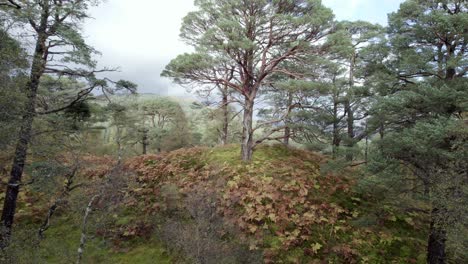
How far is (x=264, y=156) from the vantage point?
59.4 feet

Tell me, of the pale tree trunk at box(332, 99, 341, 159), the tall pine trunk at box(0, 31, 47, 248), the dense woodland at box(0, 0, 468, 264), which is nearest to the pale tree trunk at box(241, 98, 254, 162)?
the dense woodland at box(0, 0, 468, 264)

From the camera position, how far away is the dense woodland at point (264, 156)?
9625 mm

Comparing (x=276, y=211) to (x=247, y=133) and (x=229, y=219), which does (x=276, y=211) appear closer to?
(x=229, y=219)

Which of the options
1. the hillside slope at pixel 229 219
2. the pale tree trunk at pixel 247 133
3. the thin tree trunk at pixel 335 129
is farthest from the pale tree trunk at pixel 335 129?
the pale tree trunk at pixel 247 133

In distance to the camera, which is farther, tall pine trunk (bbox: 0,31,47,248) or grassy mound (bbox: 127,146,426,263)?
grassy mound (bbox: 127,146,426,263)

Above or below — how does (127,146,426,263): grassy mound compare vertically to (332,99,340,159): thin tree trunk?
below

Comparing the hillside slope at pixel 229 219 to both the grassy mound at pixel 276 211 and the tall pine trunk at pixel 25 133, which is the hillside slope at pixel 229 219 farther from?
the tall pine trunk at pixel 25 133

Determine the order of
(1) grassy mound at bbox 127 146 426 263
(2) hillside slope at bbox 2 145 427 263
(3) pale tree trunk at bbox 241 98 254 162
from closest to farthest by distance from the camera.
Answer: (2) hillside slope at bbox 2 145 427 263 < (1) grassy mound at bbox 127 146 426 263 < (3) pale tree trunk at bbox 241 98 254 162

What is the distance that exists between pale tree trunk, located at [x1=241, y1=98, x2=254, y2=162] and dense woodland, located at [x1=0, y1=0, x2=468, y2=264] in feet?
0.35

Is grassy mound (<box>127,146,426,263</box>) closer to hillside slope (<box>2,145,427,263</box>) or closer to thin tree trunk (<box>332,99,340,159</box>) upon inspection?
hillside slope (<box>2,145,427,263</box>)

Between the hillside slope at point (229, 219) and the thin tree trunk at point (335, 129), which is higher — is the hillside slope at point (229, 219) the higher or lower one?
the lower one

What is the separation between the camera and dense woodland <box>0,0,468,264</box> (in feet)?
31.6

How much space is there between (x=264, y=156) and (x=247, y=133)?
75.8 inches

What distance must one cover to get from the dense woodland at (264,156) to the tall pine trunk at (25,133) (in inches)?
2.6
